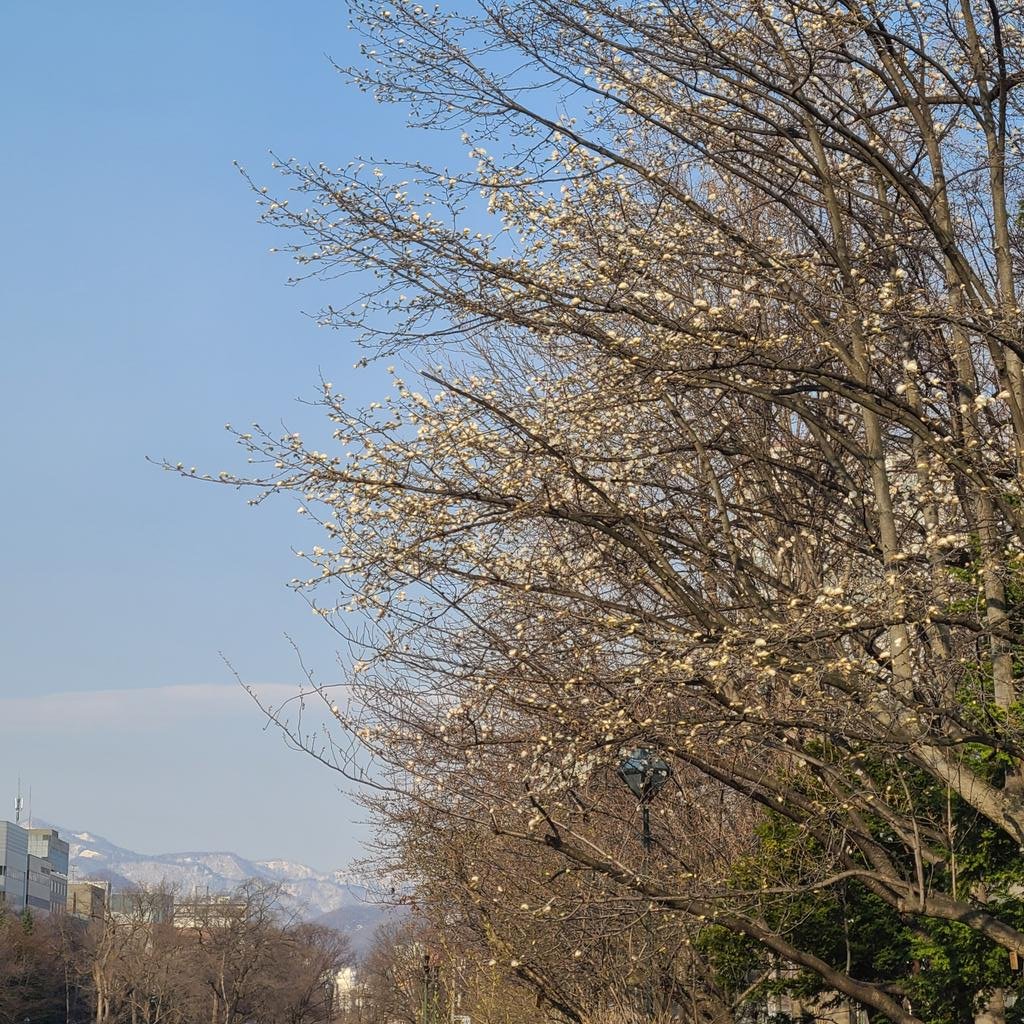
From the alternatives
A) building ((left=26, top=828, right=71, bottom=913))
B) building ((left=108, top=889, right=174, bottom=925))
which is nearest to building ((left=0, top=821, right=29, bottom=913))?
building ((left=26, top=828, right=71, bottom=913))

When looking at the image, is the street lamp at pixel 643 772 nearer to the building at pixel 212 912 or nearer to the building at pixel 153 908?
the building at pixel 153 908

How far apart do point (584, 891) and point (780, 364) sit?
14.0ft

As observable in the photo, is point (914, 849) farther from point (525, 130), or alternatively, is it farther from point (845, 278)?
point (525, 130)

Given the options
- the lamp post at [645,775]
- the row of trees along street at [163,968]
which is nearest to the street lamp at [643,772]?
the lamp post at [645,775]

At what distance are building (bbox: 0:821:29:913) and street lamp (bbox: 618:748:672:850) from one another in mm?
128793

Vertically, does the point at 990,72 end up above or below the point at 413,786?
above

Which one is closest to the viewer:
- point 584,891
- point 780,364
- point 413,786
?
point 780,364

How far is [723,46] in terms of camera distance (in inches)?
382

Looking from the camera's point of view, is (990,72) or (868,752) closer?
(868,752)

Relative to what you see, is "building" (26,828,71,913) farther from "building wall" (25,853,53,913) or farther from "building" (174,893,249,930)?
"building" (174,893,249,930)

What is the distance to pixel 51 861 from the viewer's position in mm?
157375

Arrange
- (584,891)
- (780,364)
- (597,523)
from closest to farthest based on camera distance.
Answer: (780,364) < (597,523) < (584,891)

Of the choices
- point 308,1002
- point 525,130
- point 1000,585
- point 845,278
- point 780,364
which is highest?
point 525,130

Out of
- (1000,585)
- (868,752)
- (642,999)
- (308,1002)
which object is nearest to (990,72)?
(1000,585)
